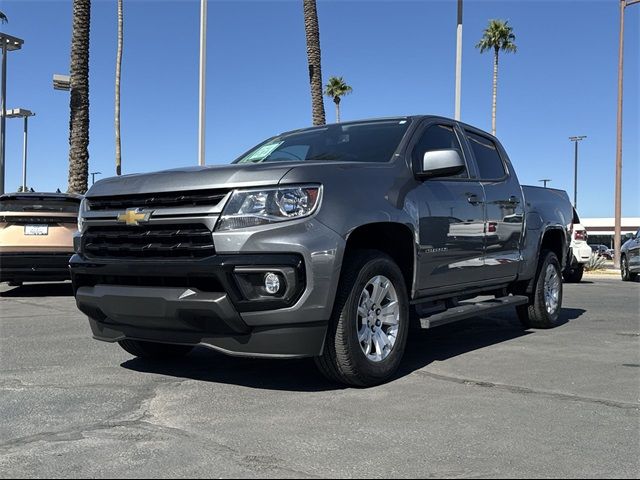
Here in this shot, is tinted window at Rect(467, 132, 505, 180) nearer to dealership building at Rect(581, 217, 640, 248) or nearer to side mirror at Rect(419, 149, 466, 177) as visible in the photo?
side mirror at Rect(419, 149, 466, 177)

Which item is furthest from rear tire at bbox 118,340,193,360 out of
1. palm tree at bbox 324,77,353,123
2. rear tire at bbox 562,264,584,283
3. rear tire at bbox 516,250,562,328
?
palm tree at bbox 324,77,353,123

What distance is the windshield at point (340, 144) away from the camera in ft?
17.4

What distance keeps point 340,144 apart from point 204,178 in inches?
67.9

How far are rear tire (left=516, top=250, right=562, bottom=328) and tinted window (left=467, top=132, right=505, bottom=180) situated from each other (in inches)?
52.9

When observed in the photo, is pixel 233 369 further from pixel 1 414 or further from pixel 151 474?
pixel 151 474

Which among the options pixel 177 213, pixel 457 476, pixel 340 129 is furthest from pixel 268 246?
pixel 340 129

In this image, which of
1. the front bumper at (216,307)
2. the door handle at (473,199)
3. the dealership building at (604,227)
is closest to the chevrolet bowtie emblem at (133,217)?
the front bumper at (216,307)

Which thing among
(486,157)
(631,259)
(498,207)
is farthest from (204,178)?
(631,259)

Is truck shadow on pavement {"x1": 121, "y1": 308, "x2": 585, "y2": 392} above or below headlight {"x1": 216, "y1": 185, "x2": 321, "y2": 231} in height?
below

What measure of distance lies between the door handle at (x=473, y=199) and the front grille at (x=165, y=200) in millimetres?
2542

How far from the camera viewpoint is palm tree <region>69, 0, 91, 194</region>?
655 inches

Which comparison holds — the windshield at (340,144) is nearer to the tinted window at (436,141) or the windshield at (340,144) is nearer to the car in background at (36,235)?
the tinted window at (436,141)

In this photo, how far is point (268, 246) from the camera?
4.02 metres

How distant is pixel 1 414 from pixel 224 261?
5.17 feet
